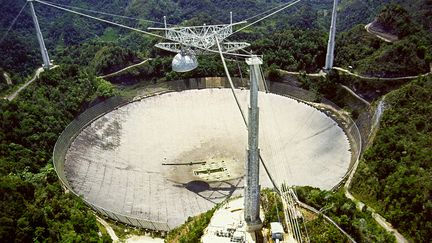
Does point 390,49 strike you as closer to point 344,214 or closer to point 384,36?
point 384,36

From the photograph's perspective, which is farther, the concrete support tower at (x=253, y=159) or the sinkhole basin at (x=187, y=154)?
the sinkhole basin at (x=187, y=154)

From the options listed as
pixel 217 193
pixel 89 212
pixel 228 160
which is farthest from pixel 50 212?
pixel 228 160

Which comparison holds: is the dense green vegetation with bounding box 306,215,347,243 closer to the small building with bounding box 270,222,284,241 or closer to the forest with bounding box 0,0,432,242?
the forest with bounding box 0,0,432,242

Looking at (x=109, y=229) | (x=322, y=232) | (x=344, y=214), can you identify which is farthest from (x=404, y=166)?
(x=109, y=229)

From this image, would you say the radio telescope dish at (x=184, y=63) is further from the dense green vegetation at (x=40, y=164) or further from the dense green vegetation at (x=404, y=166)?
the dense green vegetation at (x=404, y=166)

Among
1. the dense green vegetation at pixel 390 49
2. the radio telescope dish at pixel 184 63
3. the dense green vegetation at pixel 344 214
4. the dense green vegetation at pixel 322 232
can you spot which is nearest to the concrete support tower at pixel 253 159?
the dense green vegetation at pixel 322 232
